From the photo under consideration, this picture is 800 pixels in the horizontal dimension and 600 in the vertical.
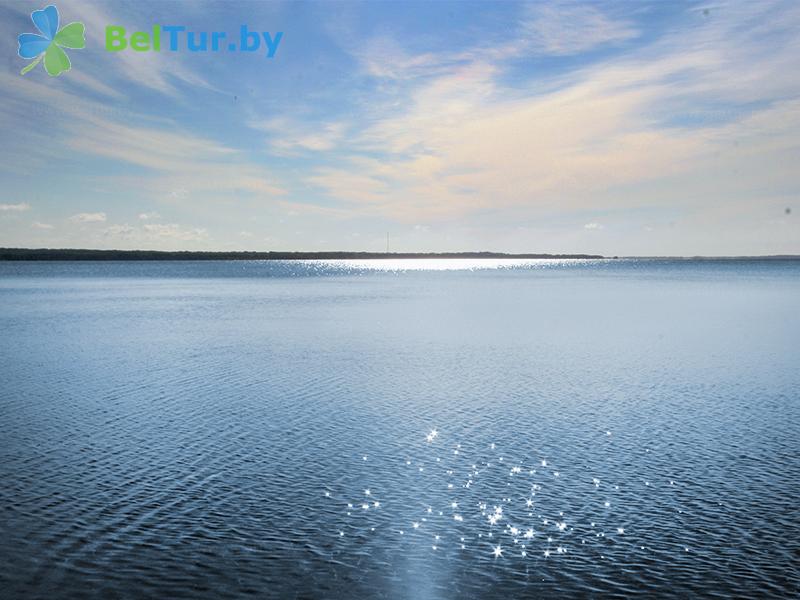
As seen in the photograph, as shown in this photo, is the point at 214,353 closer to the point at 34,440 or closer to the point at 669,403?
the point at 34,440

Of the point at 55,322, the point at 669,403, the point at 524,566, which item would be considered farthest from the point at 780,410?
the point at 55,322

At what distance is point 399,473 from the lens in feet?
67.6

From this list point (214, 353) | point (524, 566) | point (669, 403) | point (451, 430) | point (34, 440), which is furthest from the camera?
point (214, 353)

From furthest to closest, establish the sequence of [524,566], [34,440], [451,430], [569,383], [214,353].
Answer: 1. [214,353]
2. [569,383]
3. [451,430]
4. [34,440]
5. [524,566]

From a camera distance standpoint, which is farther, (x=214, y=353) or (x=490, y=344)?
(x=490, y=344)

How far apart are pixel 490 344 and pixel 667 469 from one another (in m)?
30.1

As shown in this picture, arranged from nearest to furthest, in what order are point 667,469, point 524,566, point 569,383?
point 524,566 < point 667,469 < point 569,383

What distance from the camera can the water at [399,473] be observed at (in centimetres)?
1410

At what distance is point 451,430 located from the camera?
2570cm

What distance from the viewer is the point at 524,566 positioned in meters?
14.4

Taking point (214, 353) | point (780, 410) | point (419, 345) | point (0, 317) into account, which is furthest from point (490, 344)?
→ point (0, 317)

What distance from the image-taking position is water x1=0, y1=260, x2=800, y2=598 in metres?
14.1

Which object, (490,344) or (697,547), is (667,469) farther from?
(490,344)

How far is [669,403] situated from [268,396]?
63.9ft
